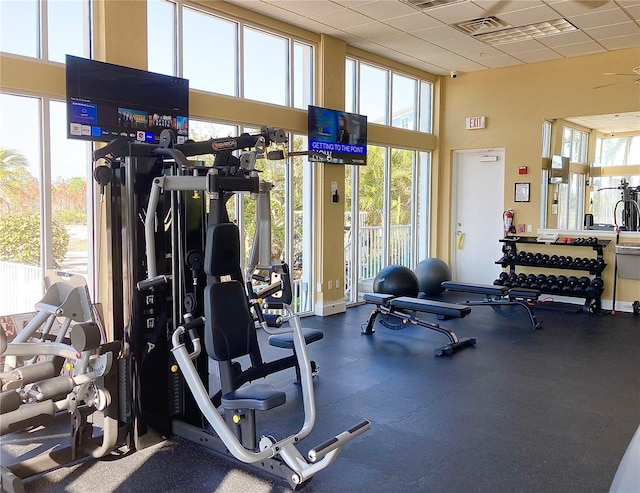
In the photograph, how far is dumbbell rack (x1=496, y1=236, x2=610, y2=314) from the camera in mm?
6590

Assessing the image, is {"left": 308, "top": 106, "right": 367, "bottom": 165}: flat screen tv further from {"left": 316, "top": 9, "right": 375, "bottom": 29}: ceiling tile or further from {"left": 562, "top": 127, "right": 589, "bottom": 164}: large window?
{"left": 562, "top": 127, "right": 589, "bottom": 164}: large window

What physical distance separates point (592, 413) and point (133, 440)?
2.84m

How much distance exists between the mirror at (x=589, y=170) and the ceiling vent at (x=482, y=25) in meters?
2.10

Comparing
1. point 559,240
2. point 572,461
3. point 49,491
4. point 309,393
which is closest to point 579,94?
point 559,240

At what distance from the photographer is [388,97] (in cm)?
748

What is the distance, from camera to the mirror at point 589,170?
7.59m

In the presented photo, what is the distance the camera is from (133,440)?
2.97 m

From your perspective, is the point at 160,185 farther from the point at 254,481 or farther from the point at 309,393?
the point at 254,481

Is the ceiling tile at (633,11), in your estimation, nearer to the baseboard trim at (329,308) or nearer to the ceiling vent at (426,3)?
the ceiling vent at (426,3)

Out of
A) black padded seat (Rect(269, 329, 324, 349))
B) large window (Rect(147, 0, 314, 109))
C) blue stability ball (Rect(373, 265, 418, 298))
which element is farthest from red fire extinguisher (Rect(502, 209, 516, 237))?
black padded seat (Rect(269, 329, 324, 349))

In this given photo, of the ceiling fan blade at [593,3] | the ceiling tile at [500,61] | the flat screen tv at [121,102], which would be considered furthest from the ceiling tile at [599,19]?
the flat screen tv at [121,102]

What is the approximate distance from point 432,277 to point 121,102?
15.4ft

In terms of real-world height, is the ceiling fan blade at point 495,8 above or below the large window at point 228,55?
above

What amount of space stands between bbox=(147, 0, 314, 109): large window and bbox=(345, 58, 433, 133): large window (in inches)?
33.1
